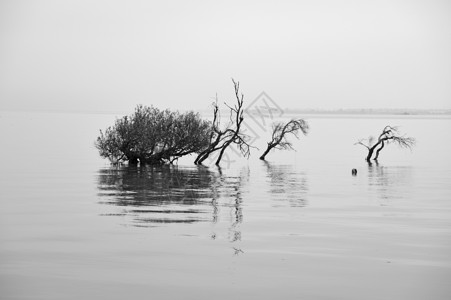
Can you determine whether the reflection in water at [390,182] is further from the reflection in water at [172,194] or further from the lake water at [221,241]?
the reflection in water at [172,194]

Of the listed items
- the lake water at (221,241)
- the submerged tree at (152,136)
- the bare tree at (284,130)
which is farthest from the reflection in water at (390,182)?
the submerged tree at (152,136)

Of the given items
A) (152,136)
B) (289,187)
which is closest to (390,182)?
(289,187)

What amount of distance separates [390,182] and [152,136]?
25.4m

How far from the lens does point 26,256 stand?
2247 centimetres

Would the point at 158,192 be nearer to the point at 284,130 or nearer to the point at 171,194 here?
the point at 171,194

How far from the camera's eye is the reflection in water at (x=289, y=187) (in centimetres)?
4154

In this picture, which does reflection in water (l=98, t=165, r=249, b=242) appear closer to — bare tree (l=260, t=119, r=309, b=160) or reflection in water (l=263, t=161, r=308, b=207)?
reflection in water (l=263, t=161, r=308, b=207)

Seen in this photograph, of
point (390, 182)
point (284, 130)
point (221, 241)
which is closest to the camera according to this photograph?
point (221, 241)

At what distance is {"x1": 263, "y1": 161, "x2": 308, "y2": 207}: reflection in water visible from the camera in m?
41.5

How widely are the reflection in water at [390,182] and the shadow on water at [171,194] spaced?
9688 millimetres

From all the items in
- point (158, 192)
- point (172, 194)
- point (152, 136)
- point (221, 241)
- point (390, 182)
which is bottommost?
point (221, 241)

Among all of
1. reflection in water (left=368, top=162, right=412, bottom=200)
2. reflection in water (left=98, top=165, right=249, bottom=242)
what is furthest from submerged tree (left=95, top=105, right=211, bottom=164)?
reflection in water (left=368, top=162, right=412, bottom=200)

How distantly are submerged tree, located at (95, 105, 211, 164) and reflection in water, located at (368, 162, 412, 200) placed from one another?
19.1m

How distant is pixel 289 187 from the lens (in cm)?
5141
